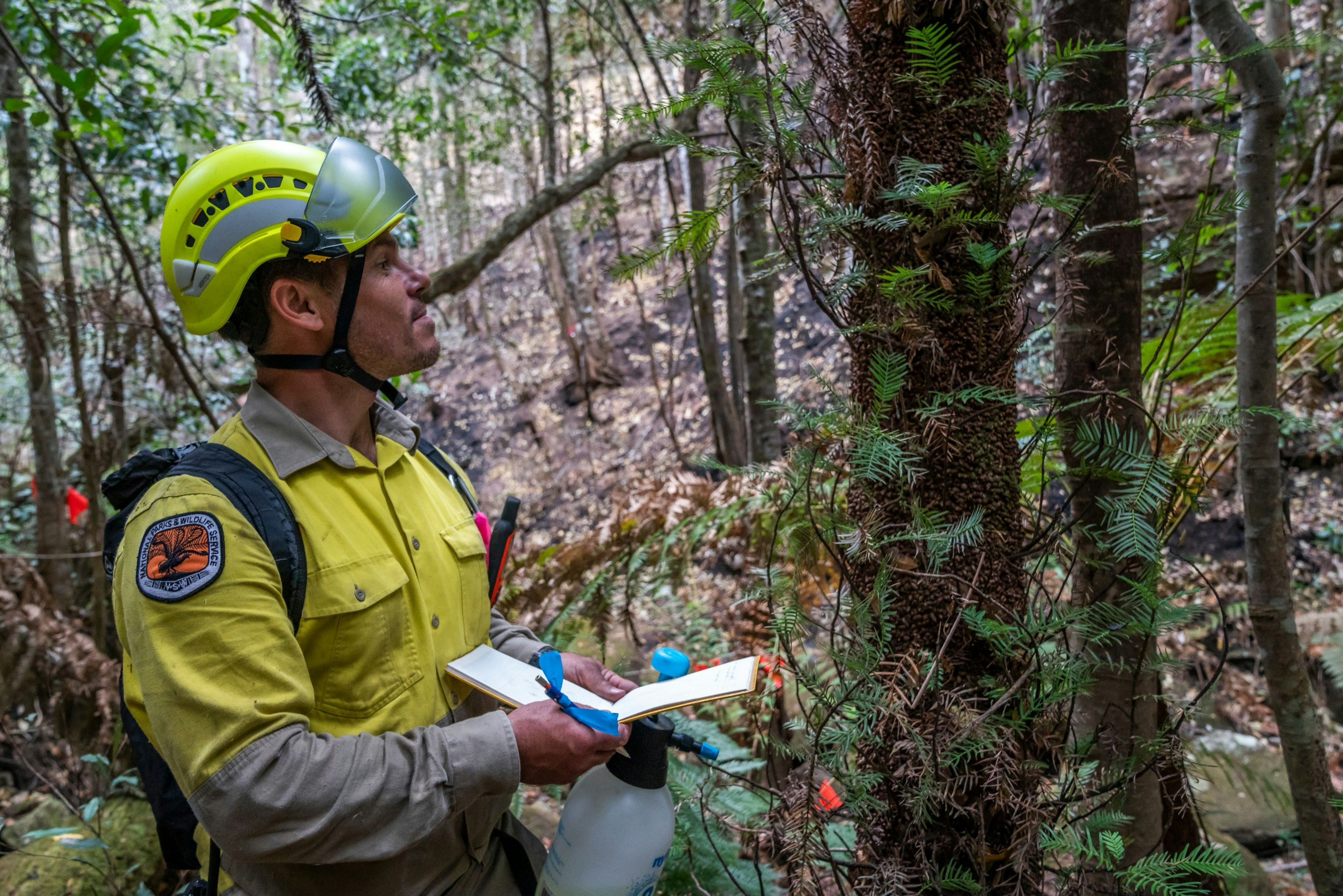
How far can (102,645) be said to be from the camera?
5.39 metres

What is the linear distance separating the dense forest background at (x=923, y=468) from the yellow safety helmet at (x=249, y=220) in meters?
0.69

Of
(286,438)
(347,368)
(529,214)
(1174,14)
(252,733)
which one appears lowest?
(252,733)

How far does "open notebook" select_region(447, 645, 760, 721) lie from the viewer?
4.70 ft

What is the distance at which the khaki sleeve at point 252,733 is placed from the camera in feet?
4.23

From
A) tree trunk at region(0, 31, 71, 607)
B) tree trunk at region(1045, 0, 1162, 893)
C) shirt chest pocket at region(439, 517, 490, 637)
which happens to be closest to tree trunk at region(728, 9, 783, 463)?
tree trunk at region(1045, 0, 1162, 893)

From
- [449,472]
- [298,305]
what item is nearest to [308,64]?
[298,305]

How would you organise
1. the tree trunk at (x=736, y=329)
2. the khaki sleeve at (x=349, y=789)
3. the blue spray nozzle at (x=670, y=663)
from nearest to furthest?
the khaki sleeve at (x=349, y=789) < the blue spray nozzle at (x=670, y=663) < the tree trunk at (x=736, y=329)

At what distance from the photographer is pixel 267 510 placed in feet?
4.88

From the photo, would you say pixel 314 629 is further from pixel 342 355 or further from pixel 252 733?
pixel 342 355

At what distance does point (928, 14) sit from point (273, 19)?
2.73m

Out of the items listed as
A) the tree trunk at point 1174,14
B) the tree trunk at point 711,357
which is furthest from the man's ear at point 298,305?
the tree trunk at point 1174,14

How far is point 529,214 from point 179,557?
4292 mm

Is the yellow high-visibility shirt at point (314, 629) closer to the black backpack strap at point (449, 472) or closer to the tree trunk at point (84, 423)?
the black backpack strap at point (449, 472)

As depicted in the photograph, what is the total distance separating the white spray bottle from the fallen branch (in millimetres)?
3815
